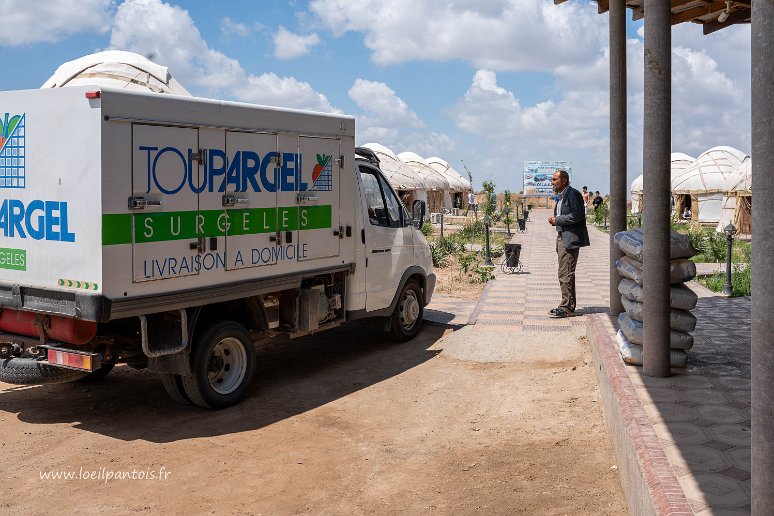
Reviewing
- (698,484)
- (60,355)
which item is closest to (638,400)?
(698,484)

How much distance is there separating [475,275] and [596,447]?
10.5 m

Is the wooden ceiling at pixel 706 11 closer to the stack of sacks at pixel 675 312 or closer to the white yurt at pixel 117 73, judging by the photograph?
the stack of sacks at pixel 675 312

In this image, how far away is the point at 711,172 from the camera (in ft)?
127

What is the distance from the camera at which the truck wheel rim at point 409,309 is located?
33.2ft

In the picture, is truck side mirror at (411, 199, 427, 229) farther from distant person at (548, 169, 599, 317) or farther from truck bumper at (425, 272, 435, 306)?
distant person at (548, 169, 599, 317)

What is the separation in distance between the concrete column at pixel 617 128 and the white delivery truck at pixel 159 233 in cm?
336

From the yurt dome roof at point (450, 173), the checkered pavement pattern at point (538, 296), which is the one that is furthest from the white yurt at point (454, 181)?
the checkered pavement pattern at point (538, 296)

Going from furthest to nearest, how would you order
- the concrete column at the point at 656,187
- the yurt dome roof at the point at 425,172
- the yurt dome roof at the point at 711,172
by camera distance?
the yurt dome roof at the point at 425,172 → the yurt dome roof at the point at 711,172 → the concrete column at the point at 656,187

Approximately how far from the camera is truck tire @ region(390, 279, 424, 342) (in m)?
9.98

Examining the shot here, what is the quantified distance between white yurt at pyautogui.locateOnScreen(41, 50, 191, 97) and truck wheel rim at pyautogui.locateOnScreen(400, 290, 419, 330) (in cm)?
604

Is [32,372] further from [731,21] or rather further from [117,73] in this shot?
[731,21]

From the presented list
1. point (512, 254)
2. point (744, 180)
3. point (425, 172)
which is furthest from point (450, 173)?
point (512, 254)

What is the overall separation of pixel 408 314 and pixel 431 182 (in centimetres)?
4147

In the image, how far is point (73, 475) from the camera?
5605 millimetres
